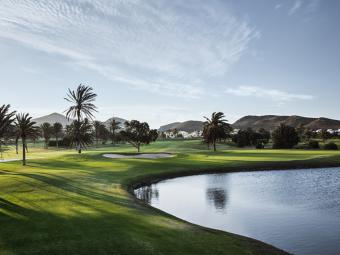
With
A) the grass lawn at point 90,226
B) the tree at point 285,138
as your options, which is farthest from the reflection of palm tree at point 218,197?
the tree at point 285,138

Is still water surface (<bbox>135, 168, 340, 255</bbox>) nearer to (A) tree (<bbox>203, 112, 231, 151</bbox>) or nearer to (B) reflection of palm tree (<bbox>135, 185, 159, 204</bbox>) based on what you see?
(B) reflection of palm tree (<bbox>135, 185, 159, 204</bbox>)

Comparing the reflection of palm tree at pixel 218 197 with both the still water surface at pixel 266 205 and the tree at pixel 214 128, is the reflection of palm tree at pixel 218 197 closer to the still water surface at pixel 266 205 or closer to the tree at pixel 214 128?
the still water surface at pixel 266 205

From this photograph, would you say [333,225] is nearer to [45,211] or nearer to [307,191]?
[307,191]

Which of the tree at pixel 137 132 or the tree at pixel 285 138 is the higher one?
the tree at pixel 137 132

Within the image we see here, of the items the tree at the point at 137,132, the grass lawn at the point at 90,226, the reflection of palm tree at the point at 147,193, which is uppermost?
the tree at the point at 137,132

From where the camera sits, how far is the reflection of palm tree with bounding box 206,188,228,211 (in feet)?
105

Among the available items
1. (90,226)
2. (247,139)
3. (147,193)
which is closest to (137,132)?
(147,193)

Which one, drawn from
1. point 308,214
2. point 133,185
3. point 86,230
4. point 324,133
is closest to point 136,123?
point 133,185

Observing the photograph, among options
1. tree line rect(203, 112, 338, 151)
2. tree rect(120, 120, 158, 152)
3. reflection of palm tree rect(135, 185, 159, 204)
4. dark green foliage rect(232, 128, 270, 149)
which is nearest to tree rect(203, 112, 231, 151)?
tree line rect(203, 112, 338, 151)

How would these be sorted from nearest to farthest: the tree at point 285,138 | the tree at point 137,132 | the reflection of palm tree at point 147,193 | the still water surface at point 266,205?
1. the still water surface at point 266,205
2. the reflection of palm tree at point 147,193
3. the tree at point 137,132
4. the tree at point 285,138

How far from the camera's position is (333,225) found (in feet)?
79.4

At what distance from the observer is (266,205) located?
1234 inches

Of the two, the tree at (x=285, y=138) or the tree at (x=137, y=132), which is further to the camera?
the tree at (x=285, y=138)

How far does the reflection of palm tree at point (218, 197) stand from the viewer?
3185 cm
